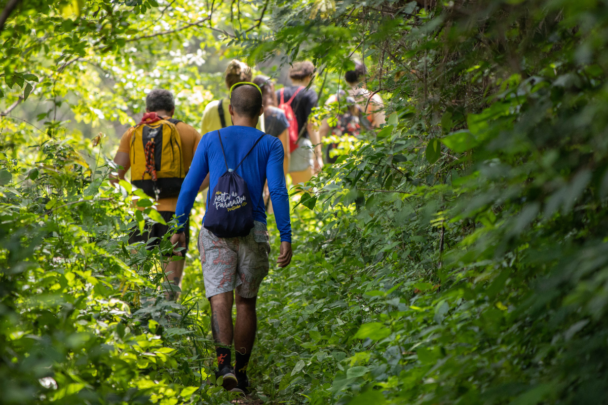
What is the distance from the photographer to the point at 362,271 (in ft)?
12.2

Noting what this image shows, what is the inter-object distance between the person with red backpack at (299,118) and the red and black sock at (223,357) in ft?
13.5

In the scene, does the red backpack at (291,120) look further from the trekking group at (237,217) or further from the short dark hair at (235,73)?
the trekking group at (237,217)

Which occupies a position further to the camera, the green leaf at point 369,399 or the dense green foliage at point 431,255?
the green leaf at point 369,399

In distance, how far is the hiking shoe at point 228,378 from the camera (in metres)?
3.42

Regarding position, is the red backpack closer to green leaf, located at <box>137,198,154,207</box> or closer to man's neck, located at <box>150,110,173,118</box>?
man's neck, located at <box>150,110,173,118</box>

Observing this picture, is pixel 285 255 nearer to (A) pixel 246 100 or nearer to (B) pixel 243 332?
(B) pixel 243 332

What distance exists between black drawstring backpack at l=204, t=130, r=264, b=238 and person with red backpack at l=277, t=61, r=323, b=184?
3.83 meters

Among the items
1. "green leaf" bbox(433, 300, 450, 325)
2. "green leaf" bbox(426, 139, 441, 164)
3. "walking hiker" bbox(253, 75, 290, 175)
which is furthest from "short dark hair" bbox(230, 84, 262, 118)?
"walking hiker" bbox(253, 75, 290, 175)

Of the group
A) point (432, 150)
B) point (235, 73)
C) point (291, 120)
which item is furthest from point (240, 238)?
point (291, 120)

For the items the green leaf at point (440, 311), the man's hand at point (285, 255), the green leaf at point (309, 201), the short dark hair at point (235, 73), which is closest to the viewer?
the green leaf at point (440, 311)

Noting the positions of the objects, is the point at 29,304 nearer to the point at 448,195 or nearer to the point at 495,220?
the point at 495,220

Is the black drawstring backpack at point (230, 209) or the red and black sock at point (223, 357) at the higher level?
the black drawstring backpack at point (230, 209)

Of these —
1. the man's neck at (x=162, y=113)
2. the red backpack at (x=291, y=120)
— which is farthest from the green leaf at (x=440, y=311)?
the red backpack at (x=291, y=120)

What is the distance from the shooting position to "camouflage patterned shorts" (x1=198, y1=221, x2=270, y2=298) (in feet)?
11.9
